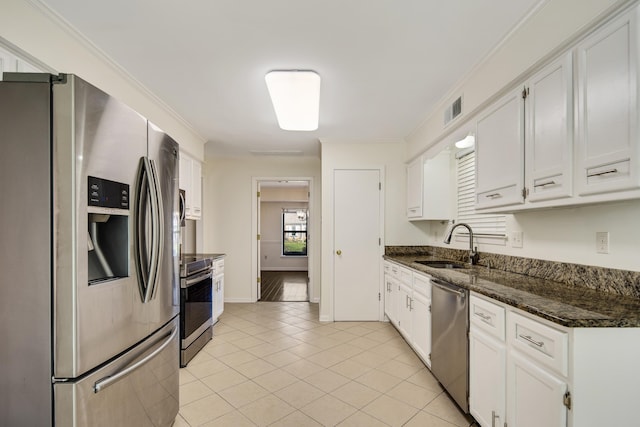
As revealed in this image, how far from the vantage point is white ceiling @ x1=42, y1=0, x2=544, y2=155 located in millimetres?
1761

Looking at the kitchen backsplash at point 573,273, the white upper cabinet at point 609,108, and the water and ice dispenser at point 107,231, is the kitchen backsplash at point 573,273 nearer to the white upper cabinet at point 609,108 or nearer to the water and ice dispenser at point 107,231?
the white upper cabinet at point 609,108

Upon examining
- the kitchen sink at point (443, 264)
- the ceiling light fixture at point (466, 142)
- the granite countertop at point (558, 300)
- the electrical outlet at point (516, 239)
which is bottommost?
the kitchen sink at point (443, 264)

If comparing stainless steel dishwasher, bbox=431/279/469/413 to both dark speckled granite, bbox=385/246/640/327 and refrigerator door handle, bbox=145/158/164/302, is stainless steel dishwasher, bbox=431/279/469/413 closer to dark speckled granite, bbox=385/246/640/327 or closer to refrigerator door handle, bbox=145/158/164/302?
dark speckled granite, bbox=385/246/640/327

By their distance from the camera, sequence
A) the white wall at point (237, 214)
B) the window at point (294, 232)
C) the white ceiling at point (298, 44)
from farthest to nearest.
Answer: the window at point (294, 232) → the white wall at point (237, 214) → the white ceiling at point (298, 44)

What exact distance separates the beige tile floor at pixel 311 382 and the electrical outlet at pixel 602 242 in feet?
4.43

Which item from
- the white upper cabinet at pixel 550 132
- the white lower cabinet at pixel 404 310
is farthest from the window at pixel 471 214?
the white upper cabinet at pixel 550 132

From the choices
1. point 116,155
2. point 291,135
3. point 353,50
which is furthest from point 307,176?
point 116,155

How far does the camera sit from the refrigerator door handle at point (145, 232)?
1.51m

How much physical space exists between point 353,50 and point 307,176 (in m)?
3.53

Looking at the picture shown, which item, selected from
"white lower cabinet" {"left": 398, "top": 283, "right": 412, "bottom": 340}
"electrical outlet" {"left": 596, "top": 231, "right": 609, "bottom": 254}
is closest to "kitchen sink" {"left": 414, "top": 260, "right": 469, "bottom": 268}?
"white lower cabinet" {"left": 398, "top": 283, "right": 412, "bottom": 340}

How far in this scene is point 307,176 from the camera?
18.6 ft

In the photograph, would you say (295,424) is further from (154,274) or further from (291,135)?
(291,135)

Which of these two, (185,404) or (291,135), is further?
(291,135)

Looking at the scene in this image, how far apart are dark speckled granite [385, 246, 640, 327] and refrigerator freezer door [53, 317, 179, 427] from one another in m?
1.82
